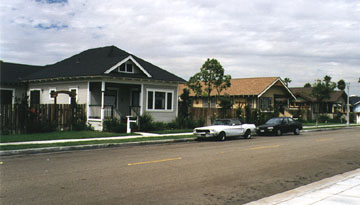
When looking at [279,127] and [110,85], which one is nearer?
[279,127]

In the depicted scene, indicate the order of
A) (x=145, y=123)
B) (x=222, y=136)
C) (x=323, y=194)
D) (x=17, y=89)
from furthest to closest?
(x=17, y=89)
(x=145, y=123)
(x=222, y=136)
(x=323, y=194)

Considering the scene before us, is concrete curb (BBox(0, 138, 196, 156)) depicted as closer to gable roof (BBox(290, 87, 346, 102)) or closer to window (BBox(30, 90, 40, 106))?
window (BBox(30, 90, 40, 106))

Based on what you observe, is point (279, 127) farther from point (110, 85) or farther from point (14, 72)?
point (14, 72)

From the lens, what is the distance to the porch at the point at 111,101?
2509 centimetres

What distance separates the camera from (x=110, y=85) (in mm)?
27734

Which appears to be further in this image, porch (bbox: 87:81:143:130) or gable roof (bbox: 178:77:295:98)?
gable roof (bbox: 178:77:295:98)

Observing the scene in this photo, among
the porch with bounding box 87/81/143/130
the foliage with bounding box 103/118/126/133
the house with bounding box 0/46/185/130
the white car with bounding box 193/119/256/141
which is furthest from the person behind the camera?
the house with bounding box 0/46/185/130

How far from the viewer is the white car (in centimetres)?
2138

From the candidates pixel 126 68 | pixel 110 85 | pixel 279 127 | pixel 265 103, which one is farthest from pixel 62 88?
pixel 265 103

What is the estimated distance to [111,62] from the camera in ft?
86.2

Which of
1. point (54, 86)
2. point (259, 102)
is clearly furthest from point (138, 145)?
point (259, 102)

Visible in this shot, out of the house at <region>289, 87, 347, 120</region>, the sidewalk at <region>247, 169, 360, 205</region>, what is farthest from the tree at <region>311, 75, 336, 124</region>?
the sidewalk at <region>247, 169, 360, 205</region>

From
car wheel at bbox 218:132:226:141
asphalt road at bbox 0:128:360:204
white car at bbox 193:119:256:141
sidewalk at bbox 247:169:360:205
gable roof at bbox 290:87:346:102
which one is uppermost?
gable roof at bbox 290:87:346:102

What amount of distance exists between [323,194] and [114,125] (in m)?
18.2
